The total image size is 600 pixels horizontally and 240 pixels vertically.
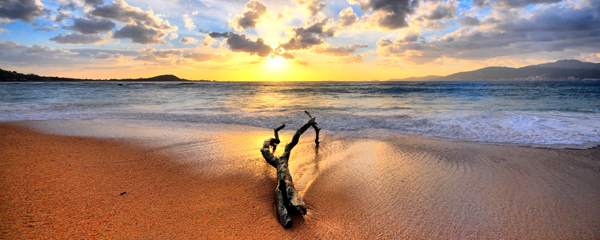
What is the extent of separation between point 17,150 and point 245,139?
19.1 ft

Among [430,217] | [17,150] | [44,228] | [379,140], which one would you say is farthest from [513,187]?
[17,150]

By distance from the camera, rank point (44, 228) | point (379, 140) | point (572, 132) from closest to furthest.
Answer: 1. point (44, 228)
2. point (379, 140)
3. point (572, 132)

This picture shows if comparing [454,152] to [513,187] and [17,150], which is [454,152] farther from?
[17,150]

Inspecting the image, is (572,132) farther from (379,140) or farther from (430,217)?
(430,217)

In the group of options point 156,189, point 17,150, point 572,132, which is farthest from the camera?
point 572,132

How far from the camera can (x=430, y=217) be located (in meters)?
4.62

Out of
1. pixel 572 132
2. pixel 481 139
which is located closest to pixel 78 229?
pixel 481 139

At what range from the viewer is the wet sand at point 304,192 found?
414cm

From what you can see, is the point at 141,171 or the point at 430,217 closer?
the point at 430,217

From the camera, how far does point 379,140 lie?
10.4 meters

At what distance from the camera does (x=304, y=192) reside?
18.3ft

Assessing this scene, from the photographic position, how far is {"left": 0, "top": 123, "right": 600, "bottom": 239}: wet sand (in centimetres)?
414

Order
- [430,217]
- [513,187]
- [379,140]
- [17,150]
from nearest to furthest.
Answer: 1. [430,217]
2. [513,187]
3. [17,150]
4. [379,140]

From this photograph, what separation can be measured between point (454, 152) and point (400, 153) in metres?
1.52
